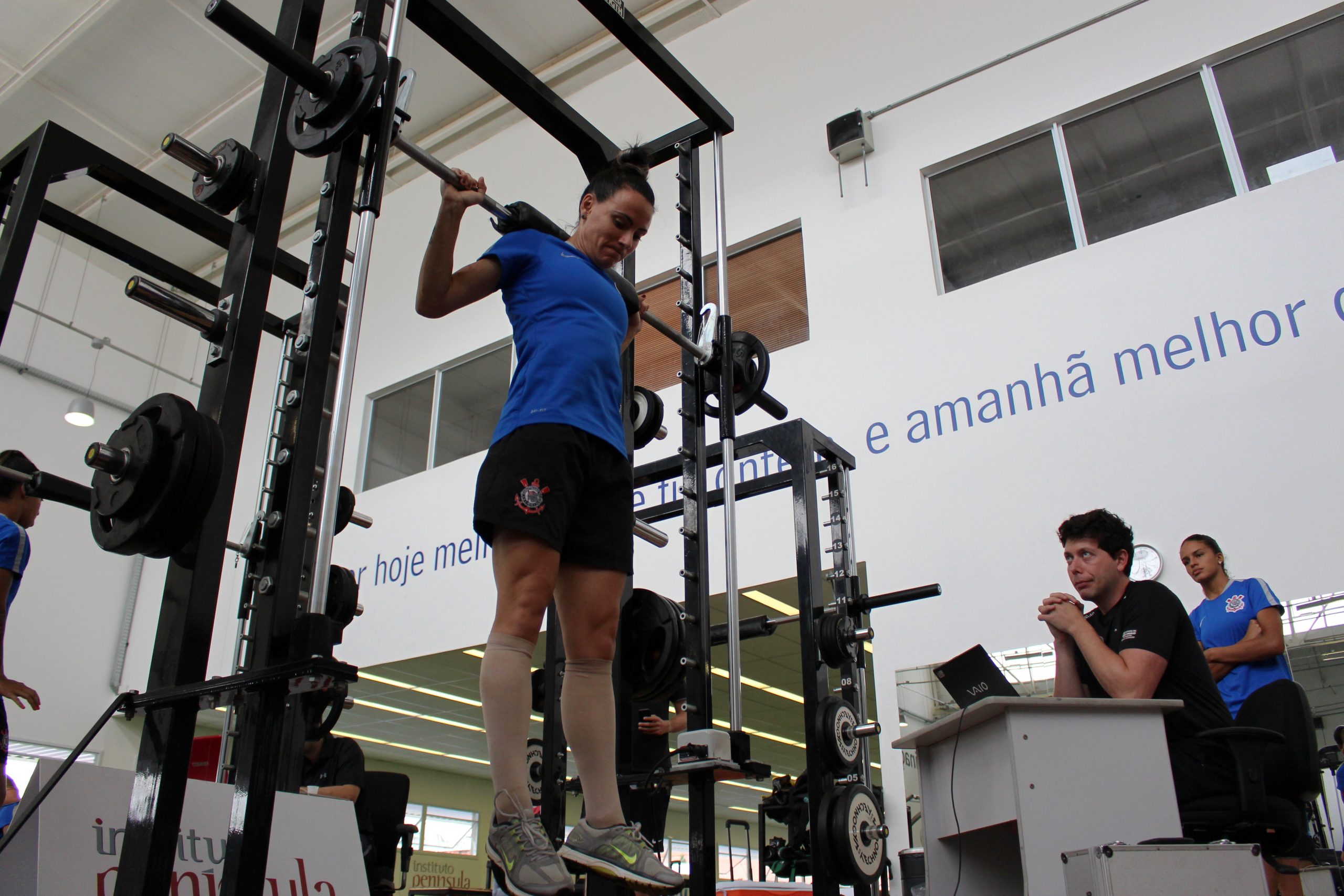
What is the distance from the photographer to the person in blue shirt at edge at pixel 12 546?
2.16 meters

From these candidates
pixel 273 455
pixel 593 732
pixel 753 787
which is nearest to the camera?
pixel 273 455

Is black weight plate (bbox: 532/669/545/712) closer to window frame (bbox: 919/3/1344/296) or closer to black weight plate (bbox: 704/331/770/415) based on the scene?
black weight plate (bbox: 704/331/770/415)

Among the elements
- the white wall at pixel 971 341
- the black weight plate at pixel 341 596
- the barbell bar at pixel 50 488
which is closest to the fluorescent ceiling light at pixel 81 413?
the white wall at pixel 971 341

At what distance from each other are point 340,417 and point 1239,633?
9.67 ft

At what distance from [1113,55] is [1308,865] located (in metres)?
3.89

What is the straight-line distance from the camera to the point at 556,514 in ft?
4.58

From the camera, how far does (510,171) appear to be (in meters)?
7.42

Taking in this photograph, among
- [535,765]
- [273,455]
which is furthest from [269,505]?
[535,765]

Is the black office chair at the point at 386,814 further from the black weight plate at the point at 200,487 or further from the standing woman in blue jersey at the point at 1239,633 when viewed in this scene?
the standing woman in blue jersey at the point at 1239,633

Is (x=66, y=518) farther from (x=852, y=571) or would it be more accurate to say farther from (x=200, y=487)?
(x=200, y=487)

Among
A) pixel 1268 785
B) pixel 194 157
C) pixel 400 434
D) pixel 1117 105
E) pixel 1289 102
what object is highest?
pixel 1117 105

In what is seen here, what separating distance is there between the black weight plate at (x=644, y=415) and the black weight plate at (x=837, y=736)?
91 cm

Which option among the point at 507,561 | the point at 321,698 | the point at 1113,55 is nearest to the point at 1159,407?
the point at 1113,55

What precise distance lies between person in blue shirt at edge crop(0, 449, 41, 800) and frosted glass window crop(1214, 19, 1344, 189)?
4.84m
